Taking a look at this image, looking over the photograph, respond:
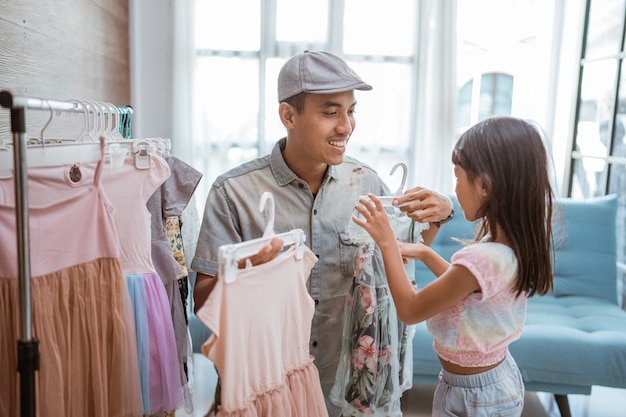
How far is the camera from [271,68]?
3465mm

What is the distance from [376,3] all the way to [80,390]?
290 cm

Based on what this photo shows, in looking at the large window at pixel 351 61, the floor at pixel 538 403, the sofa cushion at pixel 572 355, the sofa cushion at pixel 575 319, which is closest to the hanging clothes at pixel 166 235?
the floor at pixel 538 403

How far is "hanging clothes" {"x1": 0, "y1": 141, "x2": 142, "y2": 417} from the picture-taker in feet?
3.97

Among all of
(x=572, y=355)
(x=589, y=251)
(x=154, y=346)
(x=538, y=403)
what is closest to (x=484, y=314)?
(x=154, y=346)

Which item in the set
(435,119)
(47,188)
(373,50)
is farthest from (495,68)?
(47,188)

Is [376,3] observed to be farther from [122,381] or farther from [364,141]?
[122,381]

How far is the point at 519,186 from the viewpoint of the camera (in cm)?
131

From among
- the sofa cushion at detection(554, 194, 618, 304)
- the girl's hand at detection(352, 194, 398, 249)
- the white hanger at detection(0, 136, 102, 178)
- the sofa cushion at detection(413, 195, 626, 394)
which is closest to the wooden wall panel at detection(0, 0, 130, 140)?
the white hanger at detection(0, 136, 102, 178)

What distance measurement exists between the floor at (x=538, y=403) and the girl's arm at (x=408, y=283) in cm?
153

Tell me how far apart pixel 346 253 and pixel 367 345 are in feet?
0.83

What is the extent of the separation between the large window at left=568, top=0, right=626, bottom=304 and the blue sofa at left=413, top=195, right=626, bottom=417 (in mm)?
197

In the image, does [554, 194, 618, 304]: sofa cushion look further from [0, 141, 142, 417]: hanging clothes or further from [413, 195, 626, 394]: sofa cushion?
[0, 141, 142, 417]: hanging clothes

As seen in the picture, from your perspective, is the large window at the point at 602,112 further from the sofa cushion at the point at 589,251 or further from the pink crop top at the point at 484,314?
the pink crop top at the point at 484,314

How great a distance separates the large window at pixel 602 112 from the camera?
303cm
